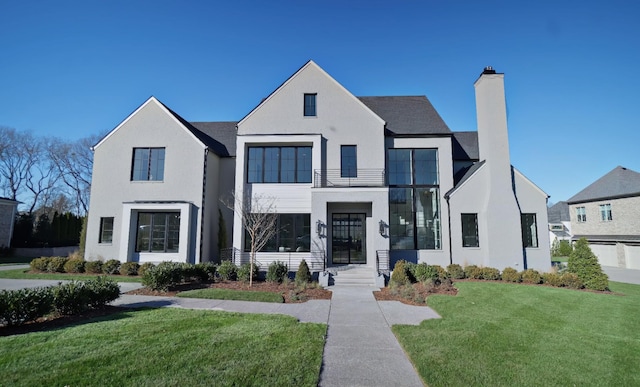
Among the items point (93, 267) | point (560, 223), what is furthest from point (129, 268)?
point (560, 223)

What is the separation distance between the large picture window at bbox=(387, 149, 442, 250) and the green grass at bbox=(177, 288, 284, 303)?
319 inches

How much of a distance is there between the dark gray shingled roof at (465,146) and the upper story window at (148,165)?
17.3 metres

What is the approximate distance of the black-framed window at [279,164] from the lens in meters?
16.5

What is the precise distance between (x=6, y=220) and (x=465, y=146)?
1384 inches

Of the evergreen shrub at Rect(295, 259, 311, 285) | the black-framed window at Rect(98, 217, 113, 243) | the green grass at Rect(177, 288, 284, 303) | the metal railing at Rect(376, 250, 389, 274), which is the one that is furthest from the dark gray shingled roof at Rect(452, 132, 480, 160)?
the black-framed window at Rect(98, 217, 113, 243)

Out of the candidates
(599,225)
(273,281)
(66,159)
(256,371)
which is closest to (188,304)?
(273,281)

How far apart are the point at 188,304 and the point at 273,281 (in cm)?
410

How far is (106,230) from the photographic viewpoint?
55.1 ft

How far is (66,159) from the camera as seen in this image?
123 ft

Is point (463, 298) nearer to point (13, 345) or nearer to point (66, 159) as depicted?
point (13, 345)

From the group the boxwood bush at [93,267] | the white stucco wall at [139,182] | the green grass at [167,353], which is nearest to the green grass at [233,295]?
the green grass at [167,353]

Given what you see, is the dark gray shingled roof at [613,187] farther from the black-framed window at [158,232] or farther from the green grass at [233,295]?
the black-framed window at [158,232]

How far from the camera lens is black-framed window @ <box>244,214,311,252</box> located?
15.8 meters

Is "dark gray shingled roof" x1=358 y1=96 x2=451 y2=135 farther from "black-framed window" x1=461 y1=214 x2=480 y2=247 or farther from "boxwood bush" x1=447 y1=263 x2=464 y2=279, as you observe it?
"boxwood bush" x1=447 y1=263 x2=464 y2=279
